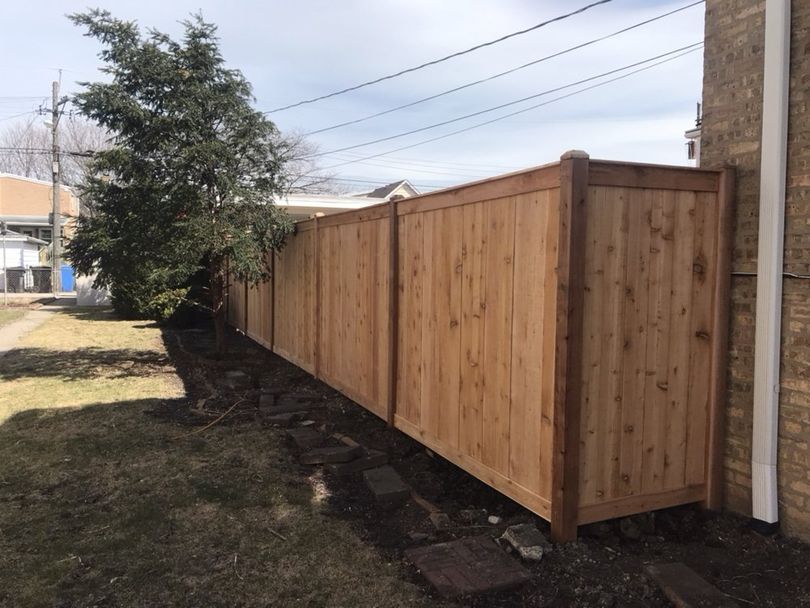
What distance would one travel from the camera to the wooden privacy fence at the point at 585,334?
329 cm

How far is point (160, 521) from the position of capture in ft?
12.6

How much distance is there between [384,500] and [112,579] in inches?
65.5

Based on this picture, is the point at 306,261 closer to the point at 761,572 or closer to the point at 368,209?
the point at 368,209

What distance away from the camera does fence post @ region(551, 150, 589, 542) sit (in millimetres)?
3164

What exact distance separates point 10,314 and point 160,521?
17616 mm

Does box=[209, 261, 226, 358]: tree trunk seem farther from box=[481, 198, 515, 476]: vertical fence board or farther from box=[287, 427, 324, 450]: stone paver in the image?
box=[481, 198, 515, 476]: vertical fence board

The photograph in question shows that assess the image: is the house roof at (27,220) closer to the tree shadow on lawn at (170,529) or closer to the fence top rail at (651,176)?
the tree shadow on lawn at (170,529)

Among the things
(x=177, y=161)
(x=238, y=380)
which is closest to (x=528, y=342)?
(x=238, y=380)

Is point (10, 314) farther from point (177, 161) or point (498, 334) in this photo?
point (498, 334)

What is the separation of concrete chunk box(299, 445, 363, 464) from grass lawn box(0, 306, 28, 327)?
1413 cm

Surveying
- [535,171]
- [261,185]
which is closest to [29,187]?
[261,185]

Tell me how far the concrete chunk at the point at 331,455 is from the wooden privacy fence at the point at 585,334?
2.43ft

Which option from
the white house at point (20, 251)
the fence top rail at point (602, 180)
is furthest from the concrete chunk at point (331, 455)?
the white house at point (20, 251)

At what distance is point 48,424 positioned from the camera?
6.09m
